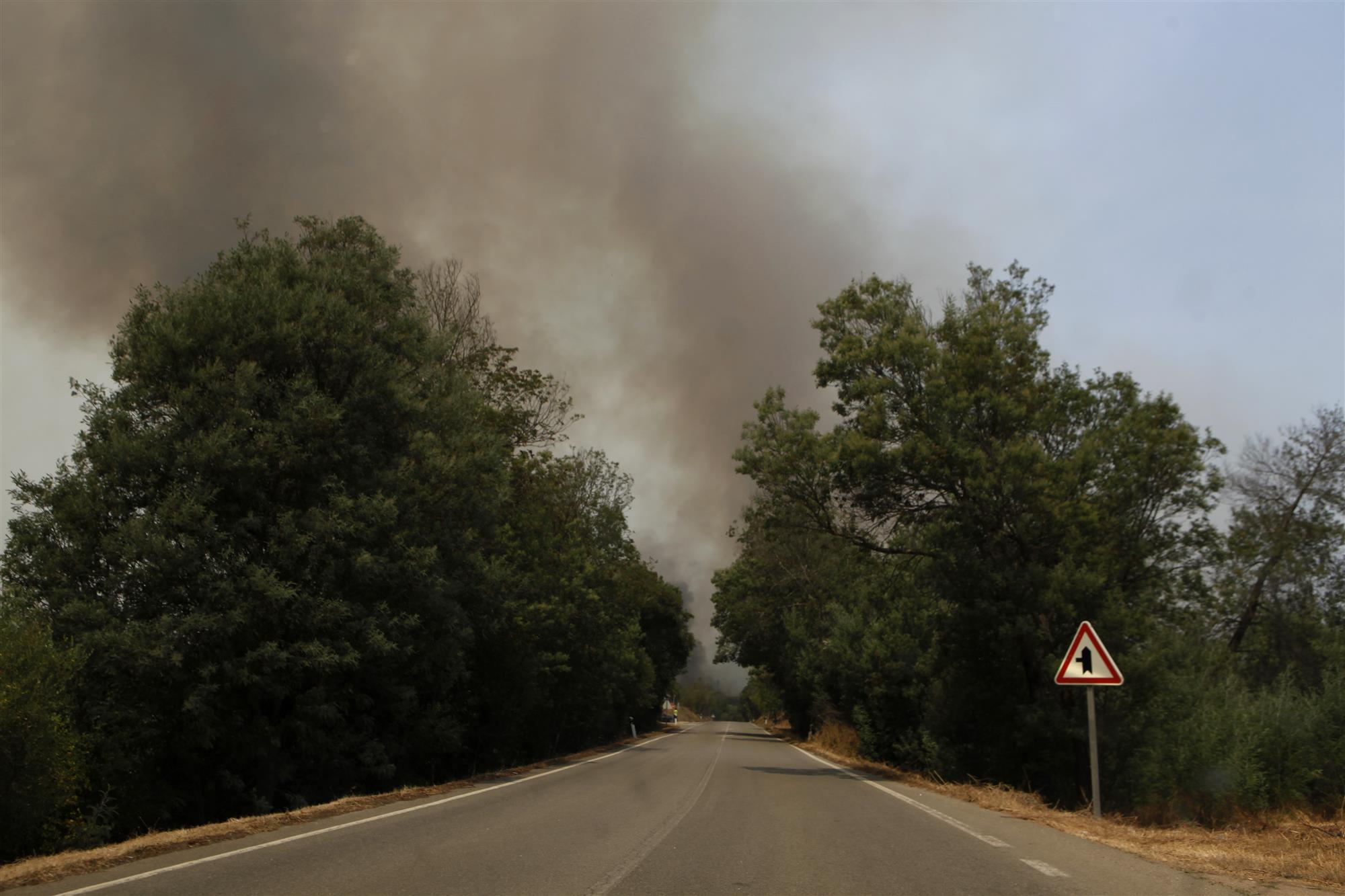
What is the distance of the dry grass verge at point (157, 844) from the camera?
23.1ft

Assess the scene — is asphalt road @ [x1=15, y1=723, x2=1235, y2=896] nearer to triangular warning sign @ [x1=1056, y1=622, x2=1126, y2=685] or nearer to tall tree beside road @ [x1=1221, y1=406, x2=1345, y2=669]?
triangular warning sign @ [x1=1056, y1=622, x2=1126, y2=685]

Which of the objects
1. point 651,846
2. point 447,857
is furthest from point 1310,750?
point 447,857

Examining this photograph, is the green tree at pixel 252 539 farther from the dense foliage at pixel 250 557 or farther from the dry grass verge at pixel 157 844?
the dry grass verge at pixel 157 844

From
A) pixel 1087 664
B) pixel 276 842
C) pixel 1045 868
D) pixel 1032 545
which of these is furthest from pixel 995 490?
pixel 276 842

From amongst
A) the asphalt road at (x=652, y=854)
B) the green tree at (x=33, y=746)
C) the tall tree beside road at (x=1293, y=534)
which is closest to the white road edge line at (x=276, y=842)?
the asphalt road at (x=652, y=854)

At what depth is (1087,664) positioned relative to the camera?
485 inches

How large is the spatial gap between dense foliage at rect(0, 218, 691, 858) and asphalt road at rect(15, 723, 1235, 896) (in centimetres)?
532

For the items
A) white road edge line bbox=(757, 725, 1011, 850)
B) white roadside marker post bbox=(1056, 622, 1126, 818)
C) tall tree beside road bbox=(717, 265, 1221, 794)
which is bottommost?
white road edge line bbox=(757, 725, 1011, 850)

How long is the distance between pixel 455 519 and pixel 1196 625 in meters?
20.6

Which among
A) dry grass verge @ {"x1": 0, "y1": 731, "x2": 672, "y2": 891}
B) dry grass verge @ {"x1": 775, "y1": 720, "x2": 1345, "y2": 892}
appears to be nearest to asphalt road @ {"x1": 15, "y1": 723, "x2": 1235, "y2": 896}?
dry grass verge @ {"x1": 0, "y1": 731, "x2": 672, "y2": 891}

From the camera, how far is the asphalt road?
6.80 meters

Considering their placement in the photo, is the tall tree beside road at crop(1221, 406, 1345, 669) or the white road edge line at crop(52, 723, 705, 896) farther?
the tall tree beside road at crop(1221, 406, 1345, 669)

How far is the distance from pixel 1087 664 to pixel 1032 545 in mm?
9815

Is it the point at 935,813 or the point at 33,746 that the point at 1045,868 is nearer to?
the point at 935,813
